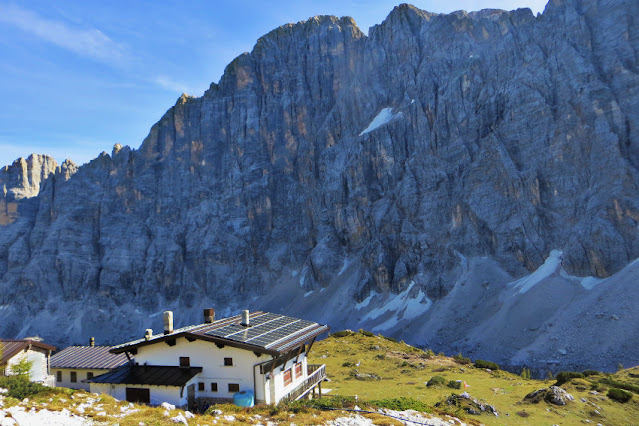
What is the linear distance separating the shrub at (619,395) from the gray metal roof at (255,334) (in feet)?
60.2

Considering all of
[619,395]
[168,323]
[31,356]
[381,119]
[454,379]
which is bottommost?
[454,379]

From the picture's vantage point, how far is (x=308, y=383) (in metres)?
28.0

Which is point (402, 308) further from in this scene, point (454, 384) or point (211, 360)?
point (211, 360)

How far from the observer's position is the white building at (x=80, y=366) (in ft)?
104

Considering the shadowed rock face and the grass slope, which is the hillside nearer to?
the grass slope

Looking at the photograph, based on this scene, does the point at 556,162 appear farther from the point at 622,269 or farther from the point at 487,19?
the point at 487,19

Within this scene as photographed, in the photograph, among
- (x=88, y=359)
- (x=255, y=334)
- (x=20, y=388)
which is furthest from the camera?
(x=88, y=359)

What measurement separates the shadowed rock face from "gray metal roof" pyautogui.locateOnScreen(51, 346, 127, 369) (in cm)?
5322

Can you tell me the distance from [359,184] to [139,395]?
92780 mm

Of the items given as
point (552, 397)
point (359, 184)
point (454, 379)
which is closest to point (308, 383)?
point (454, 379)

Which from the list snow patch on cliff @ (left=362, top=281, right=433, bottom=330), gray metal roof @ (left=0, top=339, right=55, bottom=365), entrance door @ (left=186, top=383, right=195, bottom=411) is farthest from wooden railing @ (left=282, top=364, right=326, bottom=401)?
snow patch on cliff @ (left=362, top=281, right=433, bottom=330)

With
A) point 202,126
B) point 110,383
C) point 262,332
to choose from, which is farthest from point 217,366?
point 202,126

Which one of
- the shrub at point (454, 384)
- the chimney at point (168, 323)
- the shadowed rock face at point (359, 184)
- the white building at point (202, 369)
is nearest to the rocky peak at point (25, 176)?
the shadowed rock face at point (359, 184)

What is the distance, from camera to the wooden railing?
25581 mm
